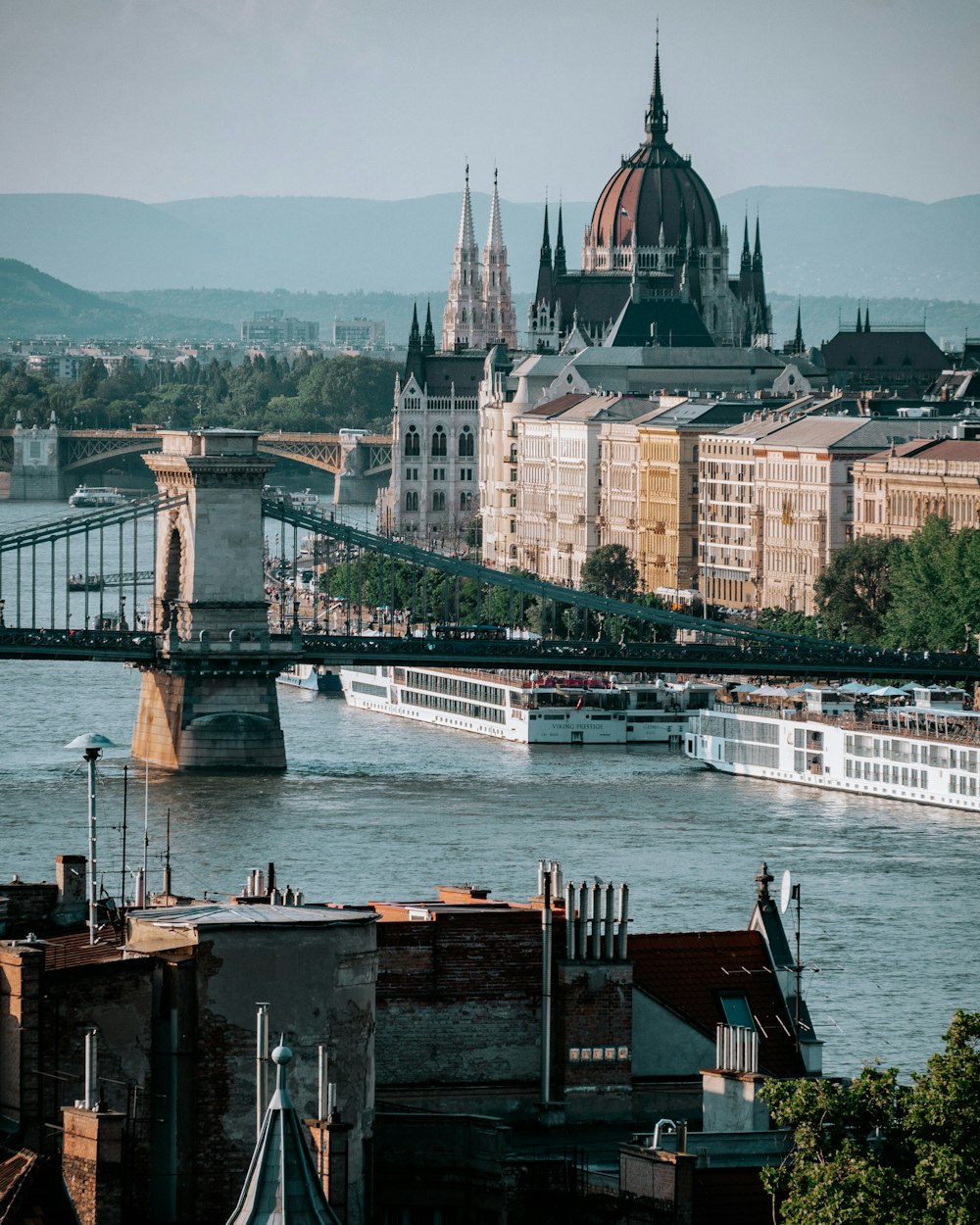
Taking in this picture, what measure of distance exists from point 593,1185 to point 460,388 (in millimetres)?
129885

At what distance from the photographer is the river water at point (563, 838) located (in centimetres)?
4069

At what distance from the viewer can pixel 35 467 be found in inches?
6565

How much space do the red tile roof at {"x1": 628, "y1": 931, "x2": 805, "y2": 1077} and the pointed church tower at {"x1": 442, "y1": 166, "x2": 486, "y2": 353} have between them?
493 feet

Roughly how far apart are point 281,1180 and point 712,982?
26.7 ft

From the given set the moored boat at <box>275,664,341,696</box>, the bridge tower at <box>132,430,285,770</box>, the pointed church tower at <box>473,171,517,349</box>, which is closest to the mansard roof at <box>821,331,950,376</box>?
the pointed church tower at <box>473,171,517,349</box>

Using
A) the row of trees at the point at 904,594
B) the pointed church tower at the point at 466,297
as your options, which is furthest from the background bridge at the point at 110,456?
the row of trees at the point at 904,594

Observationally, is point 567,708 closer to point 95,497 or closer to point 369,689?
point 369,689

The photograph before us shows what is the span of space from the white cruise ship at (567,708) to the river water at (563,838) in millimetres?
858

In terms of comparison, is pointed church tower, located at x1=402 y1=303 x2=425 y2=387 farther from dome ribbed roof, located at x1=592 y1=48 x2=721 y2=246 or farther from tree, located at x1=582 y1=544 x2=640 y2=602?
tree, located at x1=582 y1=544 x2=640 y2=602

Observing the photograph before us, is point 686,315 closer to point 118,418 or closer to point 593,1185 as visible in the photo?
point 118,418

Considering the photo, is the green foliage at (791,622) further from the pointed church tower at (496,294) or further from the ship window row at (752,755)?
the pointed church tower at (496,294)

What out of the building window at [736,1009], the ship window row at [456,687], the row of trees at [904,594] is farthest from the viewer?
the row of trees at [904,594]

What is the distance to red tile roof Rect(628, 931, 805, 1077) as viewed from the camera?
2434 centimetres

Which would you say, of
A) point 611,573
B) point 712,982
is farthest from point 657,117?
point 712,982
